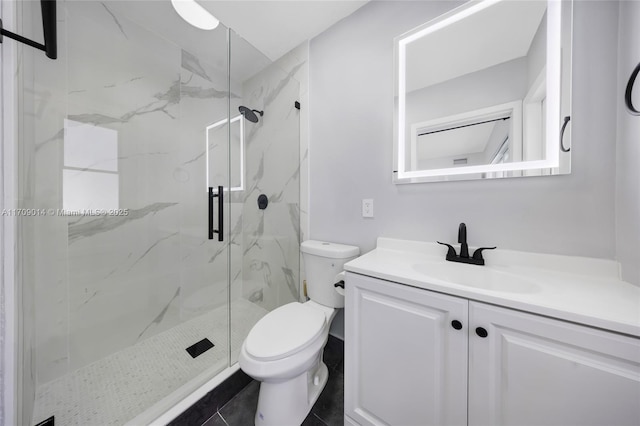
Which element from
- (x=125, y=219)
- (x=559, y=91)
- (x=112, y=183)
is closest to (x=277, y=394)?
(x=125, y=219)

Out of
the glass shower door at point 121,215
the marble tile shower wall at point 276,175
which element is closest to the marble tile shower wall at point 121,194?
the glass shower door at point 121,215

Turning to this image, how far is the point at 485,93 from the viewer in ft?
3.47

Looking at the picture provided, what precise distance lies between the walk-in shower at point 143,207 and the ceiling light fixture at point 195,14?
0.07 meters

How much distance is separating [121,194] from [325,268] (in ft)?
5.02

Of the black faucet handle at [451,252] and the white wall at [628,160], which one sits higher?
the white wall at [628,160]

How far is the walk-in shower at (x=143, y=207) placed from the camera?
44.2 inches

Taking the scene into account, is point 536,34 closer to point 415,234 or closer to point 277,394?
point 415,234

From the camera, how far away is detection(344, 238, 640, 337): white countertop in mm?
558

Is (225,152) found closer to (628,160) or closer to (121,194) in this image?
(121,194)

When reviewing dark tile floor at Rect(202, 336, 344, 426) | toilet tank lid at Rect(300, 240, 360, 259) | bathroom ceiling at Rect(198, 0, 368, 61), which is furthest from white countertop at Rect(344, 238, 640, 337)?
bathroom ceiling at Rect(198, 0, 368, 61)

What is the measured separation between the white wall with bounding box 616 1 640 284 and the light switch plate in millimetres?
965

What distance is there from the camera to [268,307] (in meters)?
1.74

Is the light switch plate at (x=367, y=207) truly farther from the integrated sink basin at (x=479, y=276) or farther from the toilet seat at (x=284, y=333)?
the toilet seat at (x=284, y=333)

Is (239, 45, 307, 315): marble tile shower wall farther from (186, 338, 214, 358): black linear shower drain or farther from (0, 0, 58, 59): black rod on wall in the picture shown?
(0, 0, 58, 59): black rod on wall
